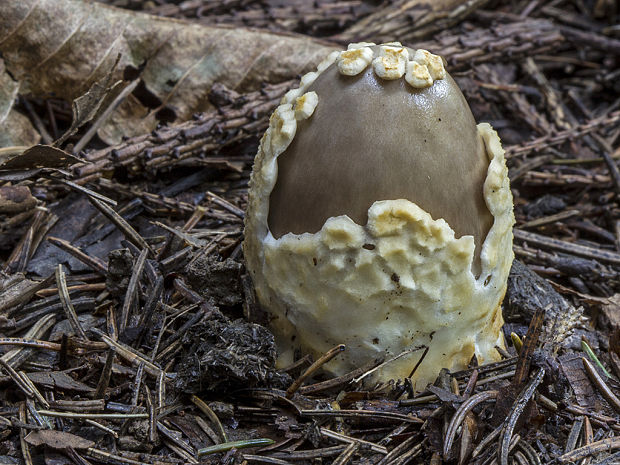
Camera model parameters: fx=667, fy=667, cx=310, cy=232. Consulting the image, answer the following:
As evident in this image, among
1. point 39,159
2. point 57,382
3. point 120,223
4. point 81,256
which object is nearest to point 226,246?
point 120,223

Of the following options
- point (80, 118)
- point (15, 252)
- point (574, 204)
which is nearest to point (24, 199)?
point (15, 252)

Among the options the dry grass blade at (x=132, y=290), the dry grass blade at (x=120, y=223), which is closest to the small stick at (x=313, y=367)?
the dry grass blade at (x=132, y=290)

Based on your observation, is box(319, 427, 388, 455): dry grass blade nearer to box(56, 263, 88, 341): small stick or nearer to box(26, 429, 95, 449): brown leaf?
box(26, 429, 95, 449): brown leaf

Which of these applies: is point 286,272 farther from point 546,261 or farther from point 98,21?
point 98,21

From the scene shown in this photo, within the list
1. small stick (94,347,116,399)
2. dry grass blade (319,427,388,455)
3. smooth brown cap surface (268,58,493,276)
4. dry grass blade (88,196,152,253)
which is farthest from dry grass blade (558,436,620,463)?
dry grass blade (88,196,152,253)

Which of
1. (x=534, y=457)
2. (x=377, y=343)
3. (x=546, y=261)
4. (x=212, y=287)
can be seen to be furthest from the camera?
(x=546, y=261)

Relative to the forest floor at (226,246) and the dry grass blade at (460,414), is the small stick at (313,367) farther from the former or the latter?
the dry grass blade at (460,414)
